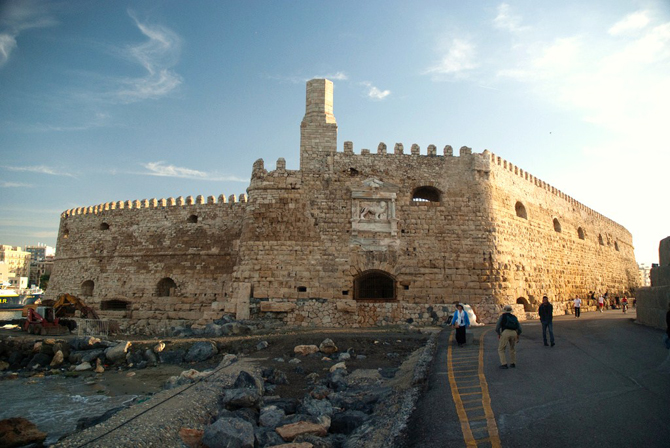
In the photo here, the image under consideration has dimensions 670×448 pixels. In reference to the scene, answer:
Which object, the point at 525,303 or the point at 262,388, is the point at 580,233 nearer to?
the point at 525,303

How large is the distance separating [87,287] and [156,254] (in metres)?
5.21

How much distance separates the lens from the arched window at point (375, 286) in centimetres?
1665

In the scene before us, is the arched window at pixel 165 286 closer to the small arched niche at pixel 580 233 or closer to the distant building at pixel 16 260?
the small arched niche at pixel 580 233

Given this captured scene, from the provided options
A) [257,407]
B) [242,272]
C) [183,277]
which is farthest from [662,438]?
[183,277]

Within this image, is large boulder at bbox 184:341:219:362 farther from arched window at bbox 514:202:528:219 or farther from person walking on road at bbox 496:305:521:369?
arched window at bbox 514:202:528:219

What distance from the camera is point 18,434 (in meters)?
7.02

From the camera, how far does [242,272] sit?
16.5 meters

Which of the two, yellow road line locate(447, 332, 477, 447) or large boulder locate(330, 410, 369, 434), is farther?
large boulder locate(330, 410, 369, 434)

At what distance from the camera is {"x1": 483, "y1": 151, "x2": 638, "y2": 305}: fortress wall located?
18047mm

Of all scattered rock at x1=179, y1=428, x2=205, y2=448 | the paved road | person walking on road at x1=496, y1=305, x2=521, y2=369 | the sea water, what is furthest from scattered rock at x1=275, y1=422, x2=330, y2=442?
the sea water

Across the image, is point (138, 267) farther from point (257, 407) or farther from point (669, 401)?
point (669, 401)

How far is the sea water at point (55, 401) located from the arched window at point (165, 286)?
979cm

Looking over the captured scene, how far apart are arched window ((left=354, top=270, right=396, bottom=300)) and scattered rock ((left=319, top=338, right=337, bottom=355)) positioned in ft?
16.4

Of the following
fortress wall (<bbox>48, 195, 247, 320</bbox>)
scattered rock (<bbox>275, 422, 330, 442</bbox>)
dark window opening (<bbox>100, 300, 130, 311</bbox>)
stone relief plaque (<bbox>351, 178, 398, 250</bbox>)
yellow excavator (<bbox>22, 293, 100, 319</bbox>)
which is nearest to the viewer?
scattered rock (<bbox>275, 422, 330, 442</bbox>)
